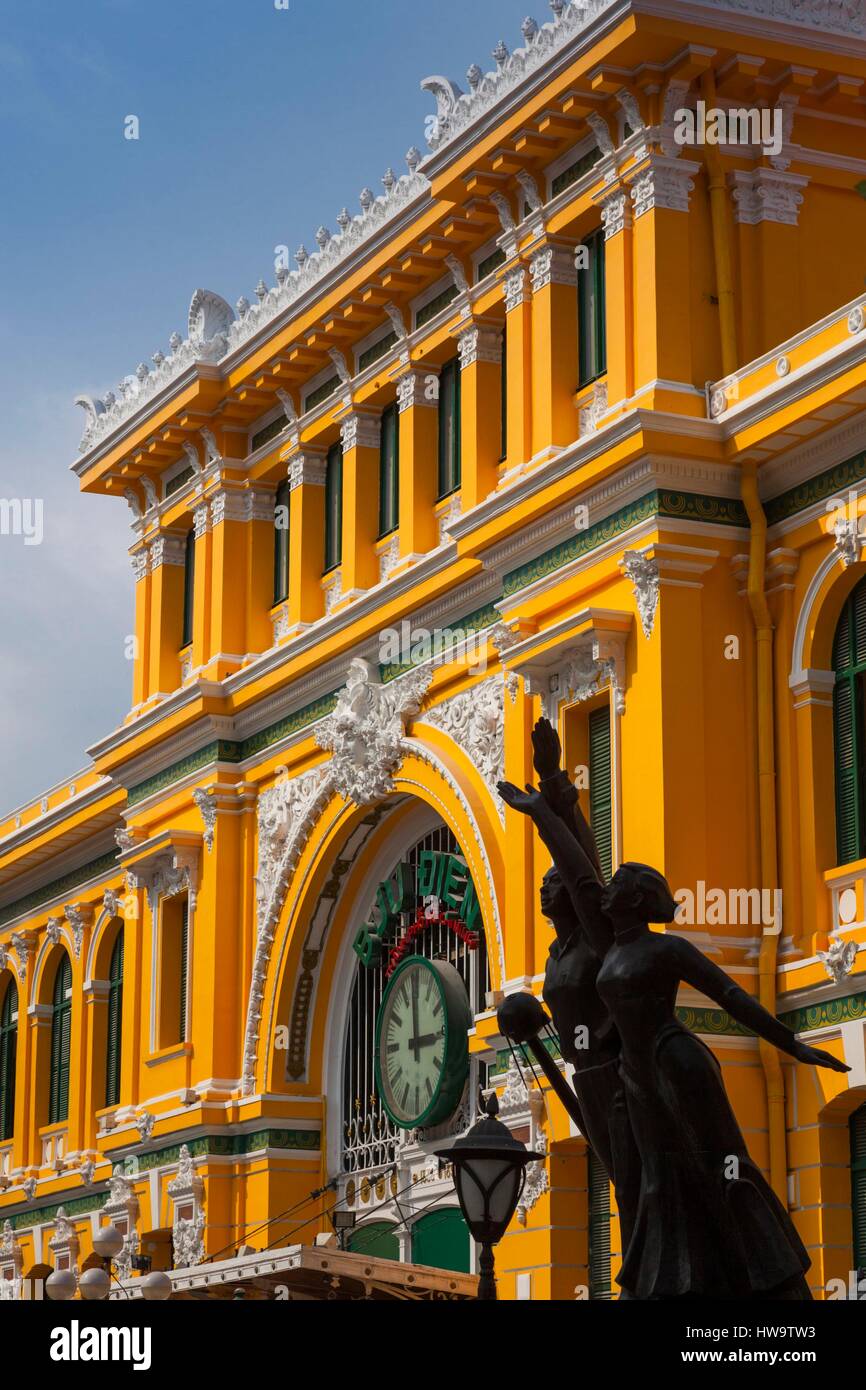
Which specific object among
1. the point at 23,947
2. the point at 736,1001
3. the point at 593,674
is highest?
the point at 23,947

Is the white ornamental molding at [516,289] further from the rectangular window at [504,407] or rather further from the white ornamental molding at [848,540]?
the white ornamental molding at [848,540]

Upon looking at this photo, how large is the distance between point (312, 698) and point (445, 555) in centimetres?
351

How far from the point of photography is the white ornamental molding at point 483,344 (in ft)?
85.2

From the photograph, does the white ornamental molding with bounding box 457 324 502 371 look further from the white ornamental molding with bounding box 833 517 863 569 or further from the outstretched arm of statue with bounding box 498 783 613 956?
the outstretched arm of statue with bounding box 498 783 613 956

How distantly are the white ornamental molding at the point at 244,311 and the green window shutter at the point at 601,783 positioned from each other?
20.7ft

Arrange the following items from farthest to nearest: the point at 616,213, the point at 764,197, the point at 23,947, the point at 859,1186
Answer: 1. the point at 23,947
2. the point at 616,213
3. the point at 764,197
4. the point at 859,1186

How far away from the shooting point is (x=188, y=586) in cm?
3225

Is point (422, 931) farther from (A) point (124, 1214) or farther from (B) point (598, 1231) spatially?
(A) point (124, 1214)

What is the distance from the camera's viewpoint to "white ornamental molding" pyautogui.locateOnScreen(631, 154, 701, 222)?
75.4ft

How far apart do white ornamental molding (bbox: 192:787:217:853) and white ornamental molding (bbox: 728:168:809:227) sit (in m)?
9.89

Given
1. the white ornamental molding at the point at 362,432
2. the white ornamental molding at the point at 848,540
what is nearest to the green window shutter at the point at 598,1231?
the white ornamental molding at the point at 848,540

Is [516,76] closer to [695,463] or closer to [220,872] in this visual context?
[695,463]

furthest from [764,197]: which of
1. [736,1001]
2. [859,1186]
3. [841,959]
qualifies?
[736,1001]

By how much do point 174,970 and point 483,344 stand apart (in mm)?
9036
